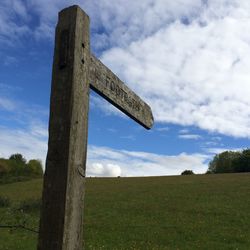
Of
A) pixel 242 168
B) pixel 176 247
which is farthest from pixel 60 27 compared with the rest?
pixel 242 168

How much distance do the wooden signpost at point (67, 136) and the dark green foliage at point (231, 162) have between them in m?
91.4

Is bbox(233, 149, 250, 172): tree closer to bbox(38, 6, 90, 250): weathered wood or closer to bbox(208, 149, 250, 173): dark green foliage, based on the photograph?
bbox(208, 149, 250, 173): dark green foliage

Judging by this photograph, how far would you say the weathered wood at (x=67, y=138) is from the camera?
9.51 feet

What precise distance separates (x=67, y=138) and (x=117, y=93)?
102cm

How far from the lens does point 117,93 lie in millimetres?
3887

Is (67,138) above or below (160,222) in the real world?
below

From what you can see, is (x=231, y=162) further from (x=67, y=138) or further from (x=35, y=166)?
(x=67, y=138)

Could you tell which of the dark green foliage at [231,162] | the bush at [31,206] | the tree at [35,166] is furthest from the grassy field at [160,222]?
the tree at [35,166]

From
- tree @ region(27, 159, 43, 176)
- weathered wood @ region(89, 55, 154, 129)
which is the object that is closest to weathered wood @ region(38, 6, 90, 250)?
weathered wood @ region(89, 55, 154, 129)

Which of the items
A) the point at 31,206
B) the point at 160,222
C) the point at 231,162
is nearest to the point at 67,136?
the point at 160,222

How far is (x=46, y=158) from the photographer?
121 inches

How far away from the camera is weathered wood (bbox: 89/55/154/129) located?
3.50 metres

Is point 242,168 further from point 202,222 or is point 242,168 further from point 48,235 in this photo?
point 48,235

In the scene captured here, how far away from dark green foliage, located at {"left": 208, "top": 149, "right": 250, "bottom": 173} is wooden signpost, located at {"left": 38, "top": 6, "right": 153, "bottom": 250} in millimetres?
91395
